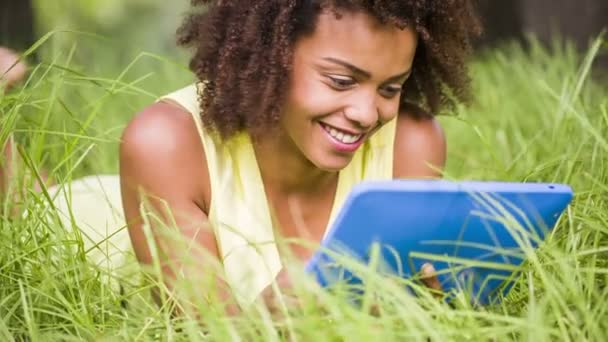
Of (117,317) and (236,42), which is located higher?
(236,42)

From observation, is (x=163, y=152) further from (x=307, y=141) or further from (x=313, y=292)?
(x=313, y=292)

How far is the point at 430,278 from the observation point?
1.95 m

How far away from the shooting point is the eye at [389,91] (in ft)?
7.22

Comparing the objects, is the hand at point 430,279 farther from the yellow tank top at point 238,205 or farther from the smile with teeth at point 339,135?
the yellow tank top at point 238,205

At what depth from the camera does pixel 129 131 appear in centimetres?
229

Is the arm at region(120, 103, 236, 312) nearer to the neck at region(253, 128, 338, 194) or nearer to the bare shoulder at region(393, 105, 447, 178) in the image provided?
the neck at region(253, 128, 338, 194)

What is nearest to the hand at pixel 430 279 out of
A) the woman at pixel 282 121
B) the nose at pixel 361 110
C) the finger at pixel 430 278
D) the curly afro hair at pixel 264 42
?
the finger at pixel 430 278

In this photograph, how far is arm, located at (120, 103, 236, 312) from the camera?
2262 millimetres

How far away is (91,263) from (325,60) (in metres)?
0.63

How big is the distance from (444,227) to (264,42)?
0.62 m

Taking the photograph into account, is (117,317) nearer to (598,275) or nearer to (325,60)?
(325,60)

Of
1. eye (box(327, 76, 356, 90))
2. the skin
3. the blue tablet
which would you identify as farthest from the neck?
the blue tablet

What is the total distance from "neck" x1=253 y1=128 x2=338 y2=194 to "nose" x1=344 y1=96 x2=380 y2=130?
0.25 m

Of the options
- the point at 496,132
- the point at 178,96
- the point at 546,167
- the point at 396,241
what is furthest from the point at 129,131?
the point at 496,132
